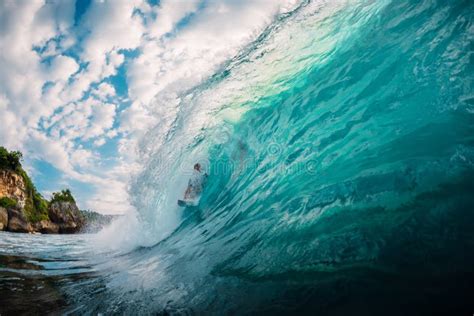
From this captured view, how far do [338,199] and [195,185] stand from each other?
19.5 ft

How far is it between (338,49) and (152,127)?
313 inches

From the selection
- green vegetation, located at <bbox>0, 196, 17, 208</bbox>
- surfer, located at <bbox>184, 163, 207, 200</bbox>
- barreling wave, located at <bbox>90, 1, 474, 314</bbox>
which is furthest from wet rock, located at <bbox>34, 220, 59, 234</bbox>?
surfer, located at <bbox>184, 163, 207, 200</bbox>

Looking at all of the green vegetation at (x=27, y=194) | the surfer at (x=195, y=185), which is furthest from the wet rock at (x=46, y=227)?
the surfer at (x=195, y=185)

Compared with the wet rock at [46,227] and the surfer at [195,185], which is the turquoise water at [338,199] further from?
the wet rock at [46,227]

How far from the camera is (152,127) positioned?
1095 cm

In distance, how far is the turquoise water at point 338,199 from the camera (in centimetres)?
220

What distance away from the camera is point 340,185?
12.4 ft

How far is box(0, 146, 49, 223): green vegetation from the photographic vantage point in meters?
36.4

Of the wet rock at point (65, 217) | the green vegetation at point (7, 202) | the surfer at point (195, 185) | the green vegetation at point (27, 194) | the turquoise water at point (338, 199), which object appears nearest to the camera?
the turquoise water at point (338, 199)

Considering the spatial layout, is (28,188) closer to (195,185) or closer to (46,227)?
(46,227)

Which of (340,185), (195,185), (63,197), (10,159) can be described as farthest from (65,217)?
(340,185)

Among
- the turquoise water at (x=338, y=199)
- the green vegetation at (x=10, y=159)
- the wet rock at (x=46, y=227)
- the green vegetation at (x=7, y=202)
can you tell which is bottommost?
the turquoise water at (x=338, y=199)

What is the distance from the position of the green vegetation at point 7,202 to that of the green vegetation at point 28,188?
468 cm

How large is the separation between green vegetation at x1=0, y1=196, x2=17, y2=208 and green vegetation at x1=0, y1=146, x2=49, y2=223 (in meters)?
4.68
